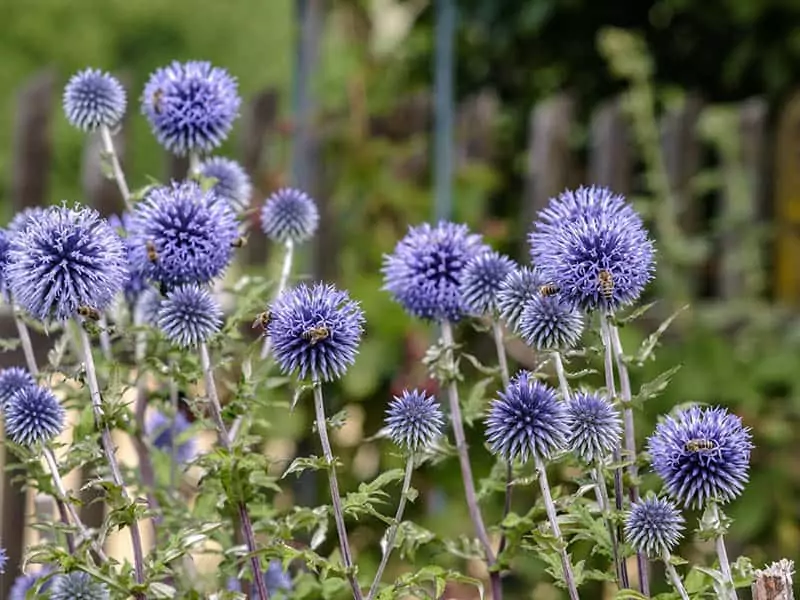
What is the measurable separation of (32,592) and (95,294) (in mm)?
374

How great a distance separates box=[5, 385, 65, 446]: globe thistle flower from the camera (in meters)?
1.54

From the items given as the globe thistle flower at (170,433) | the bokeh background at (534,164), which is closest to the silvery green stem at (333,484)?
the globe thistle flower at (170,433)

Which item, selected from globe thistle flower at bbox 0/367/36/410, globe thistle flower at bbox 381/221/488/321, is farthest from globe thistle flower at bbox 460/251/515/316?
globe thistle flower at bbox 0/367/36/410

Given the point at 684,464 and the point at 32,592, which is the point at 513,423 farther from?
the point at 32,592

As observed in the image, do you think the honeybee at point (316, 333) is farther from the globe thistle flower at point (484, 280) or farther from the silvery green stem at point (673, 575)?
the silvery green stem at point (673, 575)

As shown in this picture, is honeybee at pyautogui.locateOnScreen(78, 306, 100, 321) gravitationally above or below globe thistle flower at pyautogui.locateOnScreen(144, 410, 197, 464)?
below

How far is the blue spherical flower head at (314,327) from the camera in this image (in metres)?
1.44

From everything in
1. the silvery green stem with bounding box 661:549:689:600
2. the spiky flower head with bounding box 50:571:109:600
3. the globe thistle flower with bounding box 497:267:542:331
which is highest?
the globe thistle flower with bounding box 497:267:542:331

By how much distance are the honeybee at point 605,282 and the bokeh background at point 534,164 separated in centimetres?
131

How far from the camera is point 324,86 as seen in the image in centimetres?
494

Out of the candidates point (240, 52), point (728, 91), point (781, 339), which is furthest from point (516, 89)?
point (240, 52)

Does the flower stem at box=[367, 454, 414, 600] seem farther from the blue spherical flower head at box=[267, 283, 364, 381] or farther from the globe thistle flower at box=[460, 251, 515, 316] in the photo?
the globe thistle flower at box=[460, 251, 515, 316]

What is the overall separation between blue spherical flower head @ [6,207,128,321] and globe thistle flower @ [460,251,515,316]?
18.8 inches

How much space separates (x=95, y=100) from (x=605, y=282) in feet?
3.00
